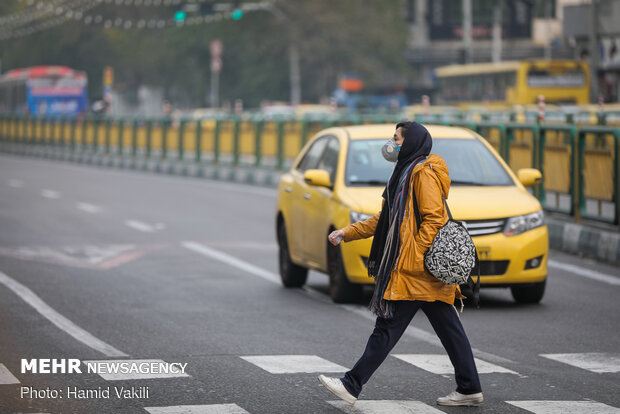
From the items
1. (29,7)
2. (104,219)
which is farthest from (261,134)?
(29,7)

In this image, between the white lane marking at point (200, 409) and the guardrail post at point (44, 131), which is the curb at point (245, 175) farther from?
the white lane marking at point (200, 409)

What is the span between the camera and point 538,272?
456 inches

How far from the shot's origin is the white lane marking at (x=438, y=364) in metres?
8.52

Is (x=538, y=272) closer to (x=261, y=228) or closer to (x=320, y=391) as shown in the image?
(x=320, y=391)

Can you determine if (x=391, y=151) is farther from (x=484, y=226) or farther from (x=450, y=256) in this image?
(x=484, y=226)

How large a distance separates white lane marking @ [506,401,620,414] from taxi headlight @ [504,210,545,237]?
4.16 meters

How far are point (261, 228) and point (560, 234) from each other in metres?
4.81

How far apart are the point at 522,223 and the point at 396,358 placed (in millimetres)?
2945

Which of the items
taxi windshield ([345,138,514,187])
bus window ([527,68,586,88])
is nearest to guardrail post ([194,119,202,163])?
bus window ([527,68,586,88])

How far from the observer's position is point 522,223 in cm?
1162

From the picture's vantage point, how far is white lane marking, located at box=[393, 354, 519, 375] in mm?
8516

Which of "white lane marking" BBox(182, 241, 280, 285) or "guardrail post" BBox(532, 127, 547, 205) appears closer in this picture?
"white lane marking" BBox(182, 241, 280, 285)

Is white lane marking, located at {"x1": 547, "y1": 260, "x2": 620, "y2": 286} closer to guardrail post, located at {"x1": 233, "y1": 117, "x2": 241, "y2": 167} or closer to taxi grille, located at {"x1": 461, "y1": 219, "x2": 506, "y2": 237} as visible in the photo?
taxi grille, located at {"x1": 461, "y1": 219, "x2": 506, "y2": 237}

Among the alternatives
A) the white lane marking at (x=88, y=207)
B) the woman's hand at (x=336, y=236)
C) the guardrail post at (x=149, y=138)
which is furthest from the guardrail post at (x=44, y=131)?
the woman's hand at (x=336, y=236)
